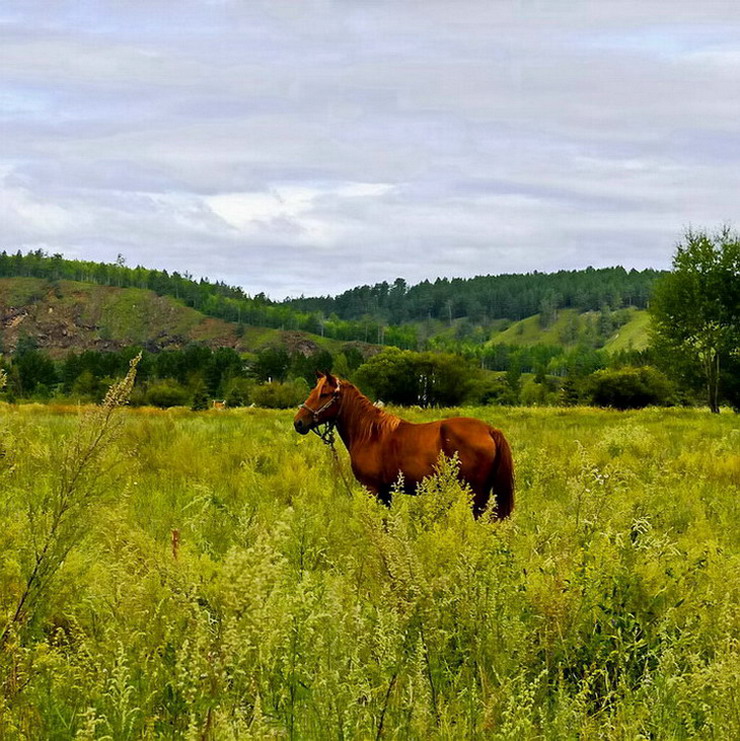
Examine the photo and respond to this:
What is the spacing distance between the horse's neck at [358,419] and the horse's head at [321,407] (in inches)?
5.1

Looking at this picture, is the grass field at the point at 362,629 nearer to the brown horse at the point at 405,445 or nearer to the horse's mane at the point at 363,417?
the brown horse at the point at 405,445

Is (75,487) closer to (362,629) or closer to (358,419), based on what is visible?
(362,629)

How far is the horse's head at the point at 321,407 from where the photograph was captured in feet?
32.9

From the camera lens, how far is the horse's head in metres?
10.0

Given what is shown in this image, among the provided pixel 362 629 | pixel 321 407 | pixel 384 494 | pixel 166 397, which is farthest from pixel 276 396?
pixel 362 629

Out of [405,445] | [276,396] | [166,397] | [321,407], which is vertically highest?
[321,407]

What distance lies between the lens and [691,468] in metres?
13.4

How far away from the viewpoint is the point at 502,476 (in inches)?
330

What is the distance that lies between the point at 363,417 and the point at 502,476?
2053mm

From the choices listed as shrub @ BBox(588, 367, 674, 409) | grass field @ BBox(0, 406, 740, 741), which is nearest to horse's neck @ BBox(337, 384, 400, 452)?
grass field @ BBox(0, 406, 740, 741)

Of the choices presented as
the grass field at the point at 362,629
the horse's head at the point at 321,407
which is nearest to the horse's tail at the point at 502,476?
the grass field at the point at 362,629

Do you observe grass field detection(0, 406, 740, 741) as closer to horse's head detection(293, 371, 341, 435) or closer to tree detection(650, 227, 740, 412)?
horse's head detection(293, 371, 341, 435)

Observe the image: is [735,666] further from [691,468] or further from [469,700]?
[691,468]

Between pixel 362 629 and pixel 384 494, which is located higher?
pixel 362 629
